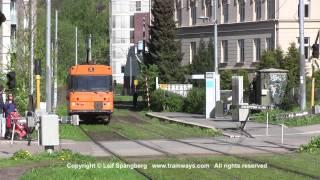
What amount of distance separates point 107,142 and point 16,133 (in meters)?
3.63

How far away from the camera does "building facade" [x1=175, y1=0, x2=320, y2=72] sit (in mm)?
78812

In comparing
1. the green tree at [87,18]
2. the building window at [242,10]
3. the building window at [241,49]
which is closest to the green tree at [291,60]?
the building window at [241,49]

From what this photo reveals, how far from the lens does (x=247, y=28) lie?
8262 centimetres

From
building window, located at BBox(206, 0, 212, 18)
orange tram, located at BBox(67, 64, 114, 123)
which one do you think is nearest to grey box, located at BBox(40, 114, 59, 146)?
orange tram, located at BBox(67, 64, 114, 123)

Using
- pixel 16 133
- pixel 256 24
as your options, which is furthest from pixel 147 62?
pixel 16 133

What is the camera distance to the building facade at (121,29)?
5743 inches

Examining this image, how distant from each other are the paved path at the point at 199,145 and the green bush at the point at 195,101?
16.5 meters

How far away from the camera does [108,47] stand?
474 ft

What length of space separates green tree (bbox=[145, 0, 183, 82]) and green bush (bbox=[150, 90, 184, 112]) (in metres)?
18.7

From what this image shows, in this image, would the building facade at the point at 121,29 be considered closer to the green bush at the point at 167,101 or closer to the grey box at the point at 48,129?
the green bush at the point at 167,101

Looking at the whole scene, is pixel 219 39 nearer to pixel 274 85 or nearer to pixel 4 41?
pixel 4 41

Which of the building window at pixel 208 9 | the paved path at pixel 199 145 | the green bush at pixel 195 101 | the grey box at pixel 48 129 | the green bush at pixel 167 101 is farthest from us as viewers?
the building window at pixel 208 9

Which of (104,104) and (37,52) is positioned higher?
(37,52)

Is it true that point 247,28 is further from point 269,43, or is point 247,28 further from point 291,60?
point 291,60
